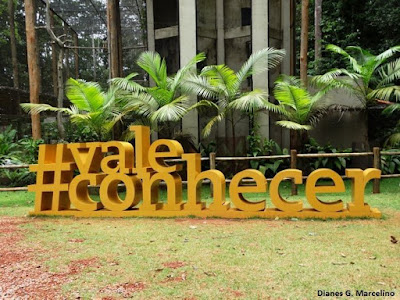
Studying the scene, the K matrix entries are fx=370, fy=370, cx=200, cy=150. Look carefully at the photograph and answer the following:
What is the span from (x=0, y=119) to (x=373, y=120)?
1225cm

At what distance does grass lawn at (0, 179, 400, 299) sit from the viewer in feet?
9.02

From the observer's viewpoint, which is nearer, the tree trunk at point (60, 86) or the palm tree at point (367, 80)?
the palm tree at point (367, 80)

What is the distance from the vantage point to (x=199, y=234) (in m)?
4.39

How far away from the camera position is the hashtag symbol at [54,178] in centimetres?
571

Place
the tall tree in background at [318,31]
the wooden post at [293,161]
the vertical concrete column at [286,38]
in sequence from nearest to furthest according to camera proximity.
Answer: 1. the wooden post at [293,161]
2. the vertical concrete column at [286,38]
3. the tall tree in background at [318,31]

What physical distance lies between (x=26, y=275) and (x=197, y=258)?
1.47 m

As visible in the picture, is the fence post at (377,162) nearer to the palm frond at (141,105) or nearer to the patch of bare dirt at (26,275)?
the palm frond at (141,105)

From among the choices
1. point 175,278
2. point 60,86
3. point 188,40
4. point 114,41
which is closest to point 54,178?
point 175,278

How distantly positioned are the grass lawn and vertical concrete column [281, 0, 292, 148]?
16.9ft

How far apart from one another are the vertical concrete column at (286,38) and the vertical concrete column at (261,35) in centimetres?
93

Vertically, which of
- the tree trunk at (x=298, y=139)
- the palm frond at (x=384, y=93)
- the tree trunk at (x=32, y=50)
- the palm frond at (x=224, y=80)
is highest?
the tree trunk at (x=32, y=50)

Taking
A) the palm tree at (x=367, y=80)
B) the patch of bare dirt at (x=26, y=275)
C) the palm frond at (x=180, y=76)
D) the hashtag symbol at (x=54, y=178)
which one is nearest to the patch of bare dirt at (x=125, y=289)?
the patch of bare dirt at (x=26, y=275)

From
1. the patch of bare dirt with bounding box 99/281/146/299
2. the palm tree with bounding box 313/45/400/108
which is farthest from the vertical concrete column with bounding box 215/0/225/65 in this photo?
the patch of bare dirt with bounding box 99/281/146/299

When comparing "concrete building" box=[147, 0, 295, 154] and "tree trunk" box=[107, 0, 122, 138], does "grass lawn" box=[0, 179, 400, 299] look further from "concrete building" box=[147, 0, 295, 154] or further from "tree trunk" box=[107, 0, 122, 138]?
"concrete building" box=[147, 0, 295, 154]
